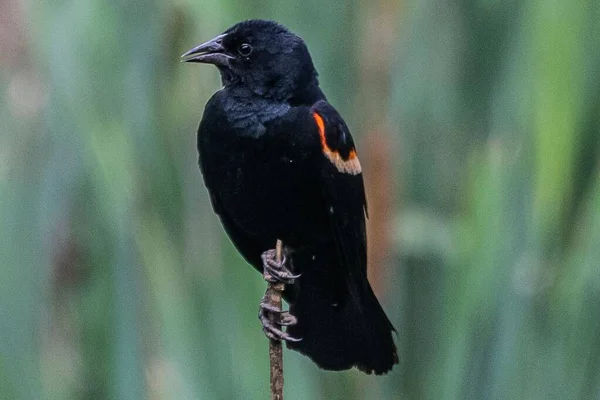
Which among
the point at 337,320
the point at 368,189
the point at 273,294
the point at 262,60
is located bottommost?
the point at 337,320

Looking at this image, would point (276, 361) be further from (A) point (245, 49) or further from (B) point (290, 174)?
(A) point (245, 49)

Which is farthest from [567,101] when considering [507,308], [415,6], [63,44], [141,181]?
[63,44]

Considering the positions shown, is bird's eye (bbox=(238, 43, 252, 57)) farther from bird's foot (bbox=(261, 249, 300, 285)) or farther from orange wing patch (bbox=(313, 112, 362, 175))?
bird's foot (bbox=(261, 249, 300, 285))

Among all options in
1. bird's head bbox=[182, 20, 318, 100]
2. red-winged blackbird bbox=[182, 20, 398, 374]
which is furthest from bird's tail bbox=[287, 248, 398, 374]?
bird's head bbox=[182, 20, 318, 100]

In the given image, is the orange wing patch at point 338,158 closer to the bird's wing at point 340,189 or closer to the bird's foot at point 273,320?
the bird's wing at point 340,189

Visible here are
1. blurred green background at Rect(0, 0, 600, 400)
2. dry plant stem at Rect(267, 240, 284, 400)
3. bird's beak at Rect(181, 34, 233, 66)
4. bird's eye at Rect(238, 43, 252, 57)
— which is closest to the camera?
dry plant stem at Rect(267, 240, 284, 400)

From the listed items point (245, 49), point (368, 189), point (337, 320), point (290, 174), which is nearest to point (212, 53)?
point (245, 49)
